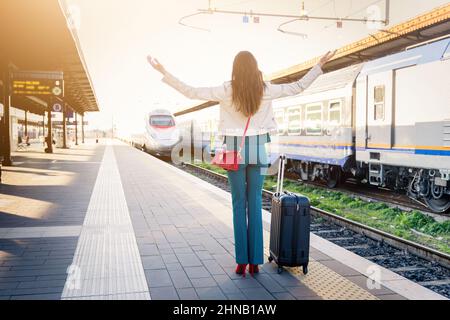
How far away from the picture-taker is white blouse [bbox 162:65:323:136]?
14.2ft

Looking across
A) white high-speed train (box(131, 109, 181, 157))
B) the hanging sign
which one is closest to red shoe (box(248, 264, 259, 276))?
the hanging sign

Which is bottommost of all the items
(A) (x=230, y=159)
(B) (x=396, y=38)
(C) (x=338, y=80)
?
(A) (x=230, y=159)

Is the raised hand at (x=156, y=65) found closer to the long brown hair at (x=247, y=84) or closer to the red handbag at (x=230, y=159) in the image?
the long brown hair at (x=247, y=84)

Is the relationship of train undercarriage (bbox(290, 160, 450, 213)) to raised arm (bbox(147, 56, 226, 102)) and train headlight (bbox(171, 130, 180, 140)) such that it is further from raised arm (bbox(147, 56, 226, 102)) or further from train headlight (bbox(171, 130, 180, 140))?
train headlight (bbox(171, 130, 180, 140))

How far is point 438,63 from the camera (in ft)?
30.6

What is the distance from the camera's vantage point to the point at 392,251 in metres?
6.40

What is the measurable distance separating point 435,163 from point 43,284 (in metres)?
7.74

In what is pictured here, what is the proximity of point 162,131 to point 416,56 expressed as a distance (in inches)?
826

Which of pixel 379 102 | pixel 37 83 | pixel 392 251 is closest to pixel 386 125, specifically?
pixel 379 102

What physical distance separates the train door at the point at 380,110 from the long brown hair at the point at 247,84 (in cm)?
750

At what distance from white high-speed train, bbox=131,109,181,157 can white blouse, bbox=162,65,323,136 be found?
Answer: 82.0 feet

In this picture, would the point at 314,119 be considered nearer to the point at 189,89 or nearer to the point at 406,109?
the point at 406,109
